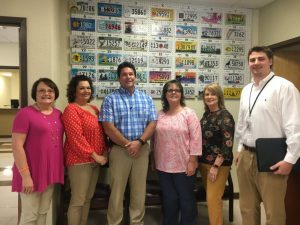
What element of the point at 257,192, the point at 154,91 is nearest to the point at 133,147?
the point at 257,192

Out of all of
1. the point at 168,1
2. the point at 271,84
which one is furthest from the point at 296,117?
the point at 168,1

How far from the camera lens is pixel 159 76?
3197mm

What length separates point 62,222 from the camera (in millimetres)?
2590

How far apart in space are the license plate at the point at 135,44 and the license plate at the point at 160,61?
5.7 inches

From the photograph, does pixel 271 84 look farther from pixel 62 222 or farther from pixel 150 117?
pixel 62 222

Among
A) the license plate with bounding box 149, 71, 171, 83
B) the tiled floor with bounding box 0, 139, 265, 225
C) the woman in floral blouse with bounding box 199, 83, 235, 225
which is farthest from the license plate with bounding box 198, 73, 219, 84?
the tiled floor with bounding box 0, 139, 265, 225

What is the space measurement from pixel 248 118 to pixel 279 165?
0.39m

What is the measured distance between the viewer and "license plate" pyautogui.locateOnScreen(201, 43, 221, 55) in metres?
3.27

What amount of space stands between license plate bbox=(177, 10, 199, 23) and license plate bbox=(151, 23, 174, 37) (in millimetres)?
144

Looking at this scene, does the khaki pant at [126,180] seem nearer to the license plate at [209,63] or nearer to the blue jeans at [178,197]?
the blue jeans at [178,197]

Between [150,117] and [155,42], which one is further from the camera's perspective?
[155,42]

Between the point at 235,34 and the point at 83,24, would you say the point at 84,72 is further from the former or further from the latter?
the point at 235,34

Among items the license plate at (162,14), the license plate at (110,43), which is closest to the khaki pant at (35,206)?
the license plate at (110,43)

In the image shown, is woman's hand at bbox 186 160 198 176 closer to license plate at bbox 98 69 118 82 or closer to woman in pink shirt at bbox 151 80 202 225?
woman in pink shirt at bbox 151 80 202 225
